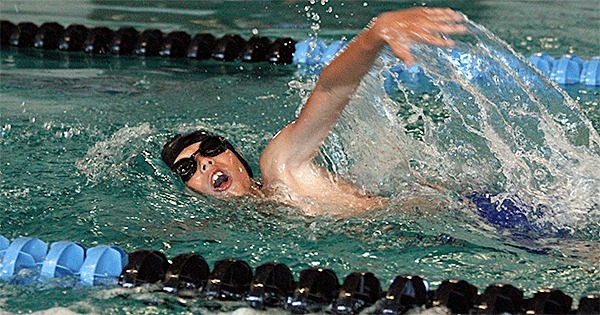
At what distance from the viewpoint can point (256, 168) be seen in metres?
3.18

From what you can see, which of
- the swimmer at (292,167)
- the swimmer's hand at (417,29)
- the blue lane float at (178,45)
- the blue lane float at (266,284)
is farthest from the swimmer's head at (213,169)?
the blue lane float at (178,45)

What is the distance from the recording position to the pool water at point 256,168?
2363 millimetres

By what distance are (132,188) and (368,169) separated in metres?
0.75

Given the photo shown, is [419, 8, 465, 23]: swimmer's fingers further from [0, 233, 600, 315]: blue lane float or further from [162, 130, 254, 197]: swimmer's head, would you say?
[162, 130, 254, 197]: swimmer's head

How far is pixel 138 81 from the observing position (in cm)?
440

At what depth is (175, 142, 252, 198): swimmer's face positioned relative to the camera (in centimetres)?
268

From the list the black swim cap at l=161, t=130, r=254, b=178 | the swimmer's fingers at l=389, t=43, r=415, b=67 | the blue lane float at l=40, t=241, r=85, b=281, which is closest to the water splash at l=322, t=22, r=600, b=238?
the swimmer's fingers at l=389, t=43, r=415, b=67

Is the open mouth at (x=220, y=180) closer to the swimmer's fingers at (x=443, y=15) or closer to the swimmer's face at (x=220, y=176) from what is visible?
the swimmer's face at (x=220, y=176)

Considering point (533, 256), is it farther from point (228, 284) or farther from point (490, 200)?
point (228, 284)

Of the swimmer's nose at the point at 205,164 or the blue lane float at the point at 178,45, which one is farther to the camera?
the blue lane float at the point at 178,45

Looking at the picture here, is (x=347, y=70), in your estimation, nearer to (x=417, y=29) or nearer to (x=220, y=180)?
(x=417, y=29)

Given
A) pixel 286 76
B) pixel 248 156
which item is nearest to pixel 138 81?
pixel 286 76

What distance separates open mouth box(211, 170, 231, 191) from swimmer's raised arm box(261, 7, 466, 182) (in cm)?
12

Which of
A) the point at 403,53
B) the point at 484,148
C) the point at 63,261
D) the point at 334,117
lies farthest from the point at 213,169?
the point at 484,148
